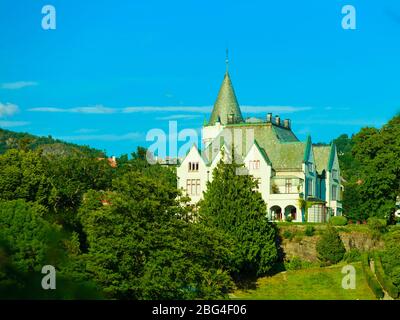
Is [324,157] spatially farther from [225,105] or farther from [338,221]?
[338,221]

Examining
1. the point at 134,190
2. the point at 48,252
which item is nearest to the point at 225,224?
the point at 134,190

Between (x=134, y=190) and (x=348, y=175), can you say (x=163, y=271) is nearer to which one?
(x=134, y=190)

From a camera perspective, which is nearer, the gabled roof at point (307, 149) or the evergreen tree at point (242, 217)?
the evergreen tree at point (242, 217)

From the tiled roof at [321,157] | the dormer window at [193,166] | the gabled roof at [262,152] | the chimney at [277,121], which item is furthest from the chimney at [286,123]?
the dormer window at [193,166]

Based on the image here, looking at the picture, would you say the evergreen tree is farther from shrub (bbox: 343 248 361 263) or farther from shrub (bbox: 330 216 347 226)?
shrub (bbox: 330 216 347 226)

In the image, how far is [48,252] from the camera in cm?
1841

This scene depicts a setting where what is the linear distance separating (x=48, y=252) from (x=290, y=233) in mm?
43036

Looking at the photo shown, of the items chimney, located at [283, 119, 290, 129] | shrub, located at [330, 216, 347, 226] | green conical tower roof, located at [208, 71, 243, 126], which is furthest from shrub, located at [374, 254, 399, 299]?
green conical tower roof, located at [208, 71, 243, 126]

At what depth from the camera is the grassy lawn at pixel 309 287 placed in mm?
50188

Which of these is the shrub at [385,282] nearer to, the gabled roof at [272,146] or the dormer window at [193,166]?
the gabled roof at [272,146]

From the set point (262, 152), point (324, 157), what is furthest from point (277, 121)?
point (262, 152)

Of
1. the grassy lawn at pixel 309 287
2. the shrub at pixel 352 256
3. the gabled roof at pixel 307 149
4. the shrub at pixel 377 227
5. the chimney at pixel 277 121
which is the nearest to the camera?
the grassy lawn at pixel 309 287

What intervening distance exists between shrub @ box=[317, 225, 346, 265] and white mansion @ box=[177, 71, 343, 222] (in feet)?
25.7

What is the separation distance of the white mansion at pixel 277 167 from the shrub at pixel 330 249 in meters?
7.83
